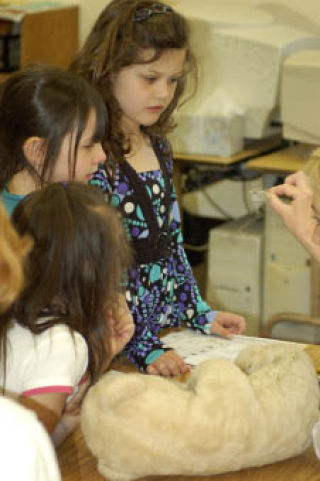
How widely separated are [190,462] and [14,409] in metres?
0.42

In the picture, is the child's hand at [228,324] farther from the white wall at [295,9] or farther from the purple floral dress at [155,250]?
the white wall at [295,9]

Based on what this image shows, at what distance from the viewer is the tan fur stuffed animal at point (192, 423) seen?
41.5 inches

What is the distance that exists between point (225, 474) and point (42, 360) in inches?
10.4

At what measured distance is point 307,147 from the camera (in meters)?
3.02

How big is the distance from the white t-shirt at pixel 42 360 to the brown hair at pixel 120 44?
593 millimetres

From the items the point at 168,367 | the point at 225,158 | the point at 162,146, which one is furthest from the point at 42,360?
the point at 225,158

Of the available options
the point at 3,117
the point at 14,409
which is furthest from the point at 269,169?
the point at 14,409

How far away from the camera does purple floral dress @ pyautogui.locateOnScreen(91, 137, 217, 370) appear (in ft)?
5.46

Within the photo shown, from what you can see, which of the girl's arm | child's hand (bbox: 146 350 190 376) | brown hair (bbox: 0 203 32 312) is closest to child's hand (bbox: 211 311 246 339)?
child's hand (bbox: 146 350 190 376)

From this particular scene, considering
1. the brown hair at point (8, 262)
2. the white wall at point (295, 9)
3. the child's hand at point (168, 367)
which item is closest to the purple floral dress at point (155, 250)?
the child's hand at point (168, 367)

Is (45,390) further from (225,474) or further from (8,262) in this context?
(8,262)

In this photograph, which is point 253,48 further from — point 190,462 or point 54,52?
point 190,462

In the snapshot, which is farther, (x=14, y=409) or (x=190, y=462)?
(x=190, y=462)

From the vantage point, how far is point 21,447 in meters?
0.68
